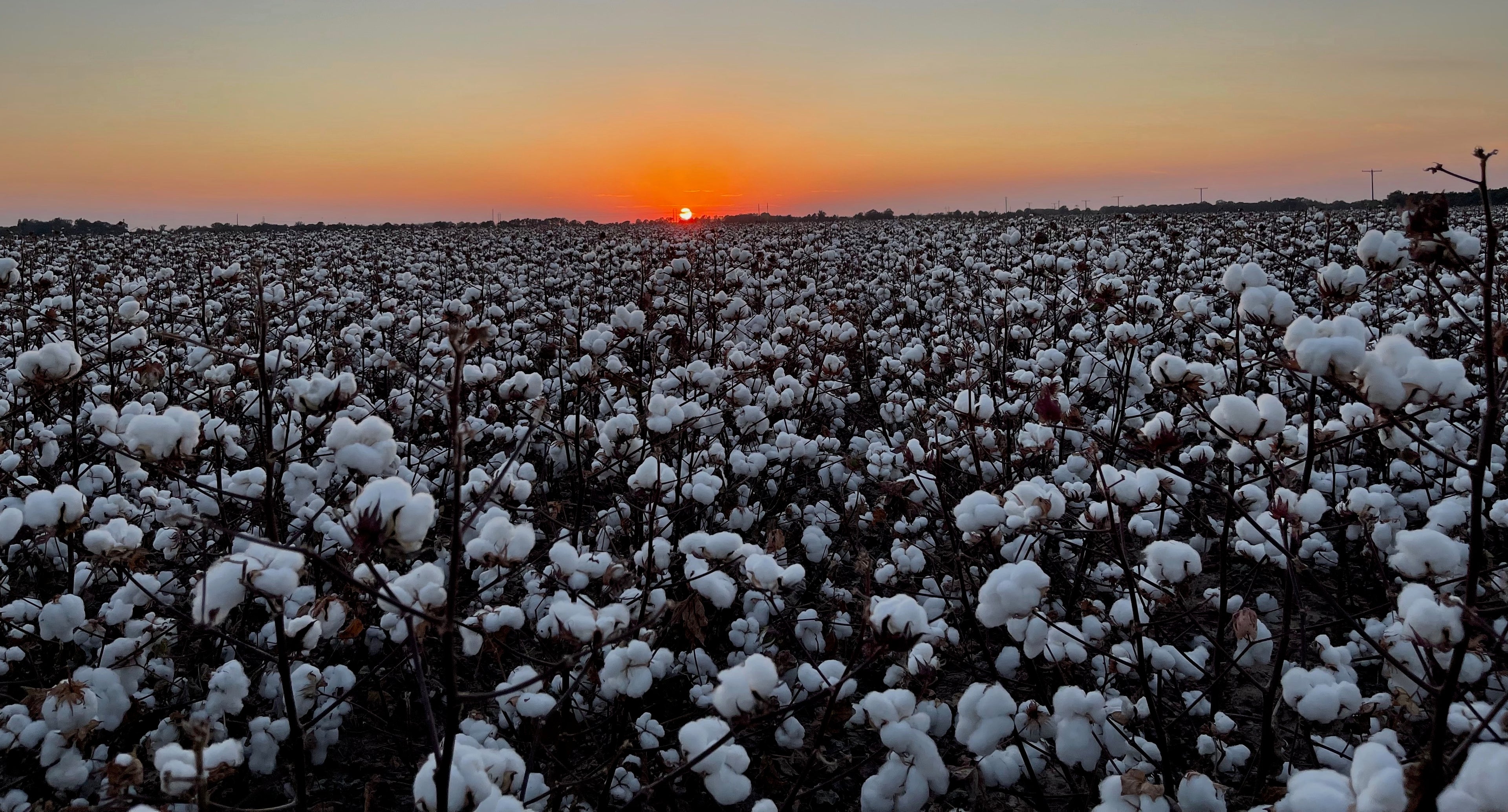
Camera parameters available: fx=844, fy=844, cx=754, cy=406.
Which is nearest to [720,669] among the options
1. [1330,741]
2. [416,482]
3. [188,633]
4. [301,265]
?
[416,482]

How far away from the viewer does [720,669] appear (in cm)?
361

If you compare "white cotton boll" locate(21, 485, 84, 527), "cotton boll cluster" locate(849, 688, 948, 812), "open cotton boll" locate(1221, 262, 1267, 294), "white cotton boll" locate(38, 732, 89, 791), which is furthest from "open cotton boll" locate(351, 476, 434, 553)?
"open cotton boll" locate(1221, 262, 1267, 294)

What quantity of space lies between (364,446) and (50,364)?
132 cm

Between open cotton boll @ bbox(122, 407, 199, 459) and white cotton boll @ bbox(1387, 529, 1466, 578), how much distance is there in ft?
9.09

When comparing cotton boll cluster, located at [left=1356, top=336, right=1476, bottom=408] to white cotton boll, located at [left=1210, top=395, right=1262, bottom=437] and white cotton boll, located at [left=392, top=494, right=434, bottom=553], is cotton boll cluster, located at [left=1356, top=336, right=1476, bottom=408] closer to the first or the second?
white cotton boll, located at [left=1210, top=395, right=1262, bottom=437]

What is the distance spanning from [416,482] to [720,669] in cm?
169

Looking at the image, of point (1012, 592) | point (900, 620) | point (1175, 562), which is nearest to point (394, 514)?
point (900, 620)

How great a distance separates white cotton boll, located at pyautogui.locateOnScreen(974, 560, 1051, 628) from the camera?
1.97m

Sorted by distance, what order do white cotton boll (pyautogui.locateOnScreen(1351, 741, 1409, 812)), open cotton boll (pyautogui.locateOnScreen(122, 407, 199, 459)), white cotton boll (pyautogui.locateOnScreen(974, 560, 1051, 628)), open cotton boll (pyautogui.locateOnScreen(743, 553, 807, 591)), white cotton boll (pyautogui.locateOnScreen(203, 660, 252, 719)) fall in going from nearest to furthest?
white cotton boll (pyautogui.locateOnScreen(1351, 741, 1409, 812)), open cotton boll (pyautogui.locateOnScreen(122, 407, 199, 459)), white cotton boll (pyautogui.locateOnScreen(974, 560, 1051, 628)), open cotton boll (pyautogui.locateOnScreen(743, 553, 807, 591)), white cotton boll (pyautogui.locateOnScreen(203, 660, 252, 719))

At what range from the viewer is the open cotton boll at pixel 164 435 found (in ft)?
6.06

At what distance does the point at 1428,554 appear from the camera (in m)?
1.95

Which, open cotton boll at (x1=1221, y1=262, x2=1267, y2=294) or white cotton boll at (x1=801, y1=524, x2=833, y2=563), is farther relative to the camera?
white cotton boll at (x1=801, y1=524, x2=833, y2=563)

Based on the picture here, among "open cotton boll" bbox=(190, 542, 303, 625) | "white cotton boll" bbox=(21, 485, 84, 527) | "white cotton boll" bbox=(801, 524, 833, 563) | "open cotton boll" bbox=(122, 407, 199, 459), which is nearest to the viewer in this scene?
"open cotton boll" bbox=(190, 542, 303, 625)

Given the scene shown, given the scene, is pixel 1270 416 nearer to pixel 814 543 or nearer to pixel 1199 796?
pixel 1199 796
